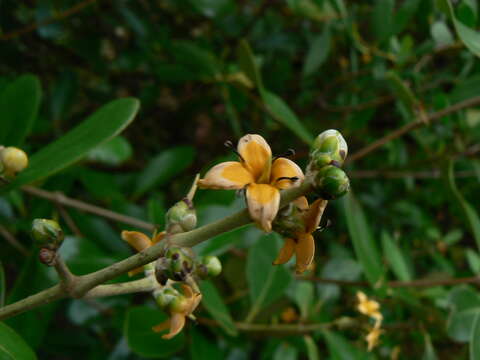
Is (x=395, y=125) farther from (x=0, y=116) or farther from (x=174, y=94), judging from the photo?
(x=0, y=116)

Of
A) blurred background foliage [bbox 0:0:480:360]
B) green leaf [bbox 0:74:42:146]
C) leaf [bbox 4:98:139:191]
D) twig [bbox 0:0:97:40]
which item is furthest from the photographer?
twig [bbox 0:0:97:40]

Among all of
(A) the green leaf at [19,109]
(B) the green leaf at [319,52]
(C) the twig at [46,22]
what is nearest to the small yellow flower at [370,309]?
(B) the green leaf at [319,52]

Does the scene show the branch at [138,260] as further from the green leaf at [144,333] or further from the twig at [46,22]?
the twig at [46,22]

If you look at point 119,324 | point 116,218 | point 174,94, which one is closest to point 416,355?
point 119,324

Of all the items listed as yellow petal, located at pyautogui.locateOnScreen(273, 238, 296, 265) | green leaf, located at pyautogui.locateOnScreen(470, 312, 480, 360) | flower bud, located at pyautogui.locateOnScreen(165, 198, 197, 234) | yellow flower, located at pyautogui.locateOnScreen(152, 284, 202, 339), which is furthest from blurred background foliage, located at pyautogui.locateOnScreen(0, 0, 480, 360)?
yellow petal, located at pyautogui.locateOnScreen(273, 238, 296, 265)

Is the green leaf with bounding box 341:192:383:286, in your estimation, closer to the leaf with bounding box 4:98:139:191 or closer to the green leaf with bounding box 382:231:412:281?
the green leaf with bounding box 382:231:412:281

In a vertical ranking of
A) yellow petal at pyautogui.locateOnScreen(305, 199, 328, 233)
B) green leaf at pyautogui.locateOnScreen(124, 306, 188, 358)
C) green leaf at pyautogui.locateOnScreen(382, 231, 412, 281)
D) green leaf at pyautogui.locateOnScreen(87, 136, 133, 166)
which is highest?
green leaf at pyautogui.locateOnScreen(382, 231, 412, 281)
